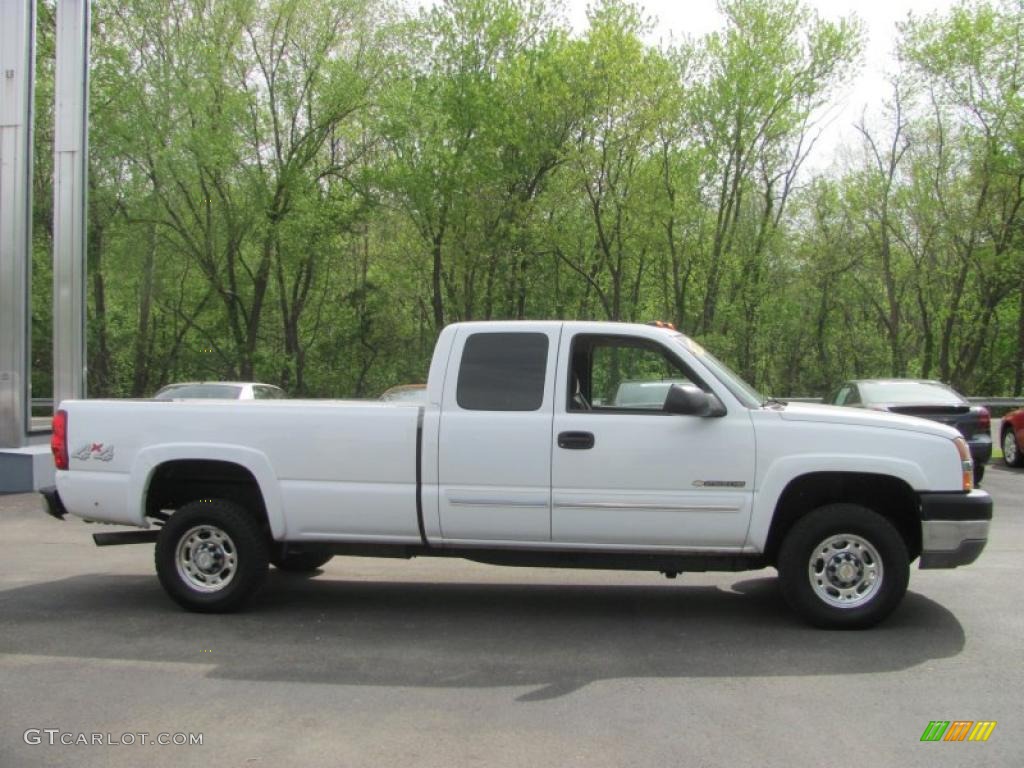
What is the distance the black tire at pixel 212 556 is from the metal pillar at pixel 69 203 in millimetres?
8064

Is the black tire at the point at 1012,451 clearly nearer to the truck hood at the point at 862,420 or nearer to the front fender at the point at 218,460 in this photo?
the truck hood at the point at 862,420

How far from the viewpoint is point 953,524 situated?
5621mm

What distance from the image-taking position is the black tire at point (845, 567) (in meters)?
5.72

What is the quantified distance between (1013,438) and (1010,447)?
0.76 ft

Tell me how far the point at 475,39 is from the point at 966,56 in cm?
1640

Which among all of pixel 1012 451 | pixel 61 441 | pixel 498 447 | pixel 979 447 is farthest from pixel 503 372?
pixel 1012 451

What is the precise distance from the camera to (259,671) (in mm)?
5070

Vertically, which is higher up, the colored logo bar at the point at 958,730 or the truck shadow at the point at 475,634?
the colored logo bar at the point at 958,730

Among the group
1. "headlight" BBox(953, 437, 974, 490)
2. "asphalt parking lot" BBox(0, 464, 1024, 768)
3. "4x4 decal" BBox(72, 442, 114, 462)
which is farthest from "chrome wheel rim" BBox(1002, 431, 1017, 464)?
"4x4 decal" BBox(72, 442, 114, 462)

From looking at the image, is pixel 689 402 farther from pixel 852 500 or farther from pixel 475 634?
pixel 475 634

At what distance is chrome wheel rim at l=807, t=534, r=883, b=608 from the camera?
5777mm

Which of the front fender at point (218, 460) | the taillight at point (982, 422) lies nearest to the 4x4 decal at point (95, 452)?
the front fender at point (218, 460)

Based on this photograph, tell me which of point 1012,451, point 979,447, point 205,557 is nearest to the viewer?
point 205,557

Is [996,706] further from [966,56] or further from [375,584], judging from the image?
[966,56]
